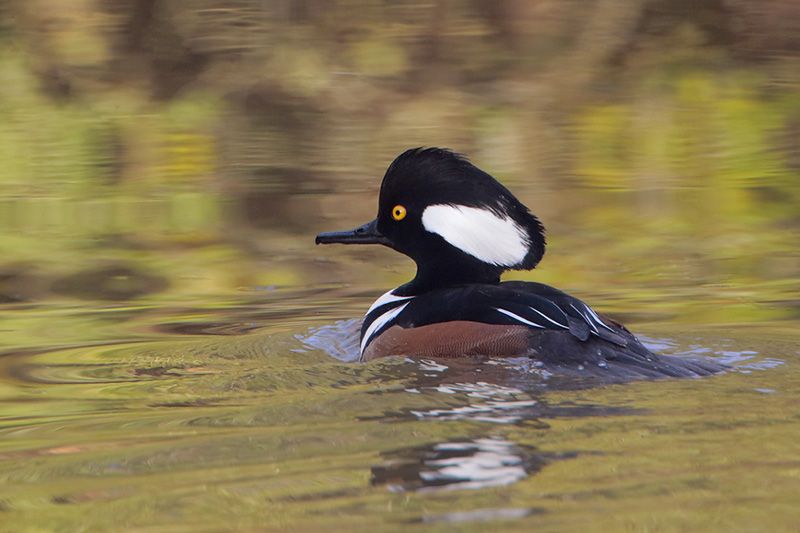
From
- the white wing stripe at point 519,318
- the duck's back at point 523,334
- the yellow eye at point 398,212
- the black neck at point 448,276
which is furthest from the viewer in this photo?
the yellow eye at point 398,212

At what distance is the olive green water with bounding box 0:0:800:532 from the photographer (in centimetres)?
331

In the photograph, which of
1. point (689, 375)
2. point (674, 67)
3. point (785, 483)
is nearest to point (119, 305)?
point (689, 375)

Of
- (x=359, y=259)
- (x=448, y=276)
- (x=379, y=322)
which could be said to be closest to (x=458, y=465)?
(x=379, y=322)

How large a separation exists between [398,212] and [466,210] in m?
0.41

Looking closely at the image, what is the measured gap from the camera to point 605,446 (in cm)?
356

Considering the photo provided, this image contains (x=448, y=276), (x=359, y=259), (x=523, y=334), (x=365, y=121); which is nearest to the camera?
(x=523, y=334)

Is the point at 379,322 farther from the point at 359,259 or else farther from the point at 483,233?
the point at 359,259

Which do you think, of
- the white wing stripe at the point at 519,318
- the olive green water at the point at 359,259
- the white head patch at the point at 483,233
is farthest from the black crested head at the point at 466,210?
the olive green water at the point at 359,259

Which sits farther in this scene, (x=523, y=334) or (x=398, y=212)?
(x=398, y=212)

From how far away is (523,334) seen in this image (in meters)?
4.80

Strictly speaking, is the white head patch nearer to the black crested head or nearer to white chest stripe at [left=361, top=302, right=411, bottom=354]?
the black crested head

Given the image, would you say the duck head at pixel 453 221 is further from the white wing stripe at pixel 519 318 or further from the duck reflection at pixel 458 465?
the duck reflection at pixel 458 465

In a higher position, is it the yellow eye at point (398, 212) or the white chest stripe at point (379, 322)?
the yellow eye at point (398, 212)

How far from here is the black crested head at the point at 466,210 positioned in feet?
17.6
